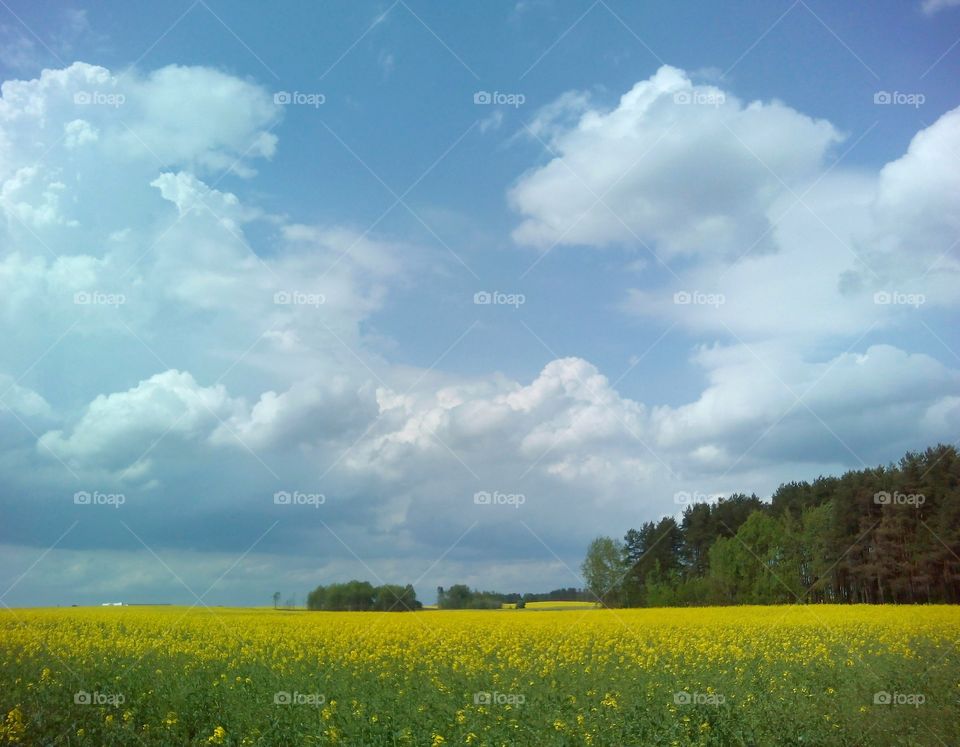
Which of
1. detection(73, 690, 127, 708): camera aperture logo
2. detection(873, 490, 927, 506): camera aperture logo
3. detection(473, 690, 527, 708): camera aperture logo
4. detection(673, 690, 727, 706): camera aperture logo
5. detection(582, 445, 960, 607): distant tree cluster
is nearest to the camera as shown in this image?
detection(473, 690, 527, 708): camera aperture logo

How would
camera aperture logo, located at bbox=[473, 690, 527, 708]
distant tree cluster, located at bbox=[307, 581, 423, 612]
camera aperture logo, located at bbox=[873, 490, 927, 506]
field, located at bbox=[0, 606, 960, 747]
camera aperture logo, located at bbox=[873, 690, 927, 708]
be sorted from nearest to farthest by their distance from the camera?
1. field, located at bbox=[0, 606, 960, 747]
2. camera aperture logo, located at bbox=[473, 690, 527, 708]
3. camera aperture logo, located at bbox=[873, 690, 927, 708]
4. distant tree cluster, located at bbox=[307, 581, 423, 612]
5. camera aperture logo, located at bbox=[873, 490, 927, 506]

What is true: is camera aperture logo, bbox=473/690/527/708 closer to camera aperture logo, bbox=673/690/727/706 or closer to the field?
the field

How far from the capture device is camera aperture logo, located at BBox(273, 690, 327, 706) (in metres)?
9.91

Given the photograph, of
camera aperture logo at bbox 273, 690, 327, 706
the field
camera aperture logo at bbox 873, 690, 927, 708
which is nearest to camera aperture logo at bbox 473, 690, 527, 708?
the field

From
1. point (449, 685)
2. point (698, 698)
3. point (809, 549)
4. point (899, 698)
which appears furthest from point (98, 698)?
point (809, 549)

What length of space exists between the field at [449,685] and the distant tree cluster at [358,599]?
1673 millimetres

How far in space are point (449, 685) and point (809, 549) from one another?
29882mm

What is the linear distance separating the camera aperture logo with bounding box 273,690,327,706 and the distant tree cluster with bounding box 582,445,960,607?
79.7ft

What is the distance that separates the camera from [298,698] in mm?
10039

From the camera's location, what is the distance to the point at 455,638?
1329 cm

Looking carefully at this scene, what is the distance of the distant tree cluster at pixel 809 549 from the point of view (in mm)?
32406

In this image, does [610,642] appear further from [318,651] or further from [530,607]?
[530,607]

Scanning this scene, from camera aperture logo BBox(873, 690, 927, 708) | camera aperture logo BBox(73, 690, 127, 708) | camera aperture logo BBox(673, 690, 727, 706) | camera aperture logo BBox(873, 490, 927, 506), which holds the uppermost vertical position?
camera aperture logo BBox(873, 490, 927, 506)

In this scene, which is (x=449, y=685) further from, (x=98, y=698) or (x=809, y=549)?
(x=809, y=549)
